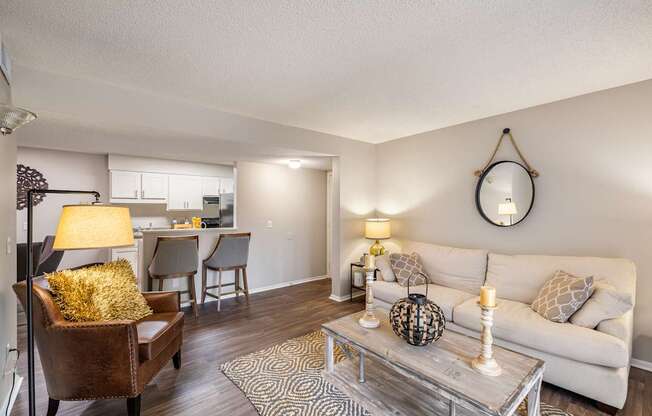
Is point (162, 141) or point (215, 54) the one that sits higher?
point (215, 54)

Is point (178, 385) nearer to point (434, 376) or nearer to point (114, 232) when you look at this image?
point (114, 232)

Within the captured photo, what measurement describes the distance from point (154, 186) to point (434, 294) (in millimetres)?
4931

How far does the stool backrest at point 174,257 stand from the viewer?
3.38m

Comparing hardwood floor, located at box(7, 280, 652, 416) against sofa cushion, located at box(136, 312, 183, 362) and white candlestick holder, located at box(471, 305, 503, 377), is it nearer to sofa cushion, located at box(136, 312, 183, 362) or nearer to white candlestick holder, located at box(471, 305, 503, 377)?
sofa cushion, located at box(136, 312, 183, 362)

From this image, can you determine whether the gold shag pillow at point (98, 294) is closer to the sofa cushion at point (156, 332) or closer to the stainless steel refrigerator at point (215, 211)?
the sofa cushion at point (156, 332)

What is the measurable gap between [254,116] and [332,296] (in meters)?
2.72

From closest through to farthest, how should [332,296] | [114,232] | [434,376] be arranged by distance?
[434,376] < [114,232] < [332,296]

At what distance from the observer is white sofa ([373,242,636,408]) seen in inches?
75.4

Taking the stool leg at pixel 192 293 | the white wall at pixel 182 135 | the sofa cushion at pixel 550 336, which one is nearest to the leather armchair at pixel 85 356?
the white wall at pixel 182 135

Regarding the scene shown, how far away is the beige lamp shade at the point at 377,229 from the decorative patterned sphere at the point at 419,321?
2.10 metres

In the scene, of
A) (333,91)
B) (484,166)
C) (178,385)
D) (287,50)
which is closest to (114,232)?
(178,385)

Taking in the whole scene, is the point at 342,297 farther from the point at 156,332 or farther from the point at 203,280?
the point at 156,332

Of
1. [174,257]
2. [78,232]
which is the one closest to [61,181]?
[174,257]

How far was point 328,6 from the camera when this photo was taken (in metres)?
1.50
